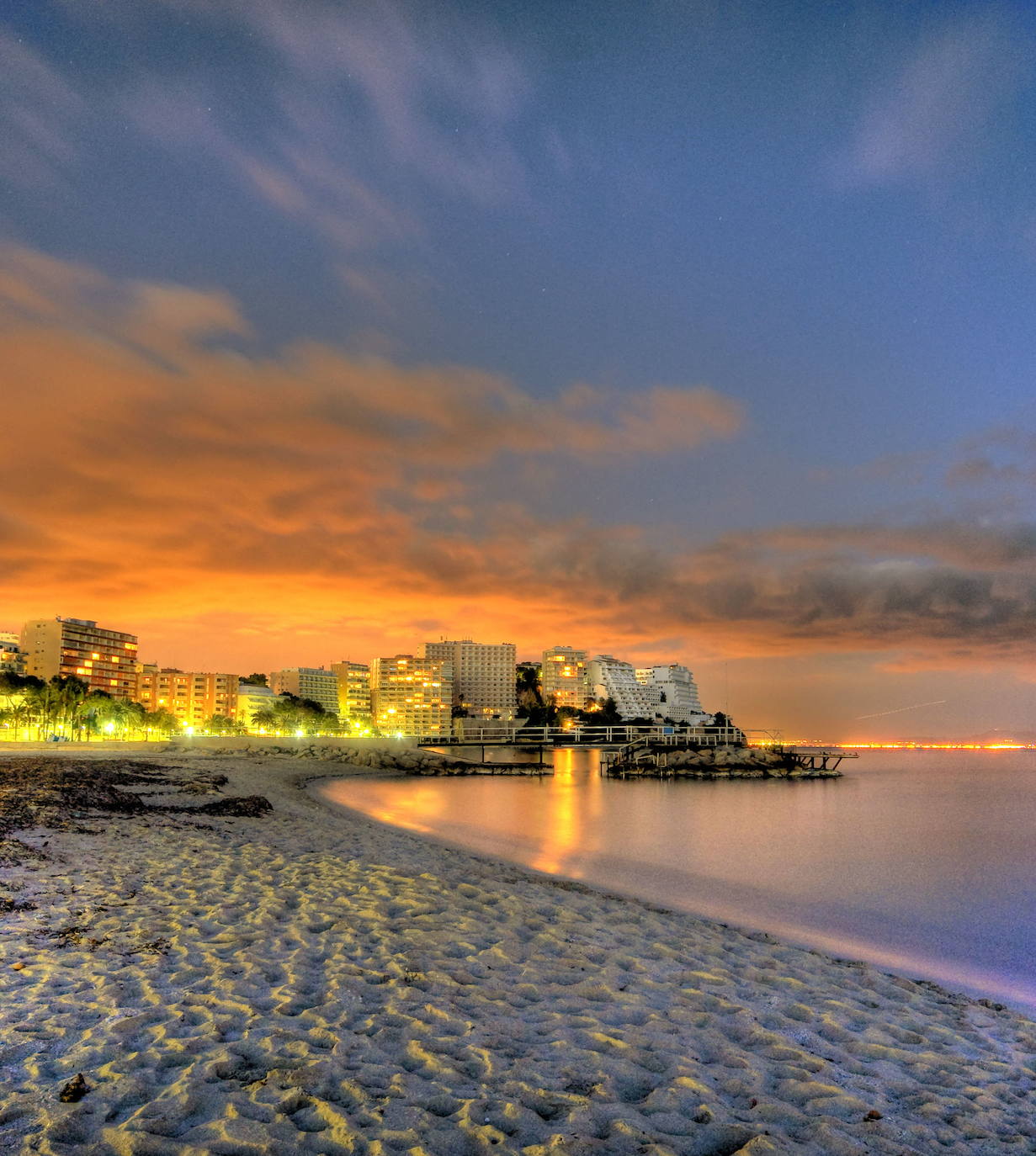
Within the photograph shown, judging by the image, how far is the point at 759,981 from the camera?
8.65 meters

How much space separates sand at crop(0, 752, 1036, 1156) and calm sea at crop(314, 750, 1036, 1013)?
20.0 feet

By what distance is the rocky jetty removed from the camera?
82312 millimetres

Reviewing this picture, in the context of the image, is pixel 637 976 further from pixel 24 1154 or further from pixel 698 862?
pixel 698 862

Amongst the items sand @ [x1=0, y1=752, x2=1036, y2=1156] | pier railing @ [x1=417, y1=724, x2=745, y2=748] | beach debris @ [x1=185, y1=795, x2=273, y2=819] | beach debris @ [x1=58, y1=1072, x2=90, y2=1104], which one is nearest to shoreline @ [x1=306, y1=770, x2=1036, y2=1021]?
sand @ [x1=0, y1=752, x2=1036, y2=1156]

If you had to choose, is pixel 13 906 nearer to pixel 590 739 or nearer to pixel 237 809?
pixel 237 809

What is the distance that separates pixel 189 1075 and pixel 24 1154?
1.10 metres

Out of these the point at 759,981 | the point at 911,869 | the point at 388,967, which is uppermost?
the point at 388,967

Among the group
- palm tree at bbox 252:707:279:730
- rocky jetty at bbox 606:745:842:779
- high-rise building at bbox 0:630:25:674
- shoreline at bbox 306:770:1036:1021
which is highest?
high-rise building at bbox 0:630:25:674

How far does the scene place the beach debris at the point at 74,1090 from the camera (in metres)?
4.28

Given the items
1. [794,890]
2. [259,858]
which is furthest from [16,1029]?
[794,890]

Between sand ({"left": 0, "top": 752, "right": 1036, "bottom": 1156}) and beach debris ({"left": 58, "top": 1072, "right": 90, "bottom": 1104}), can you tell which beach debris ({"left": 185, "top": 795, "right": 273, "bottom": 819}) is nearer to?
sand ({"left": 0, "top": 752, "right": 1036, "bottom": 1156})

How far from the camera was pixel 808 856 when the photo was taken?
28.2m

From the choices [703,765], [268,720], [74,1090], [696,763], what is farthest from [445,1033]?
[268,720]

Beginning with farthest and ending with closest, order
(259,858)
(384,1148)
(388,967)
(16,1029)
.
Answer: (259,858), (388,967), (16,1029), (384,1148)
